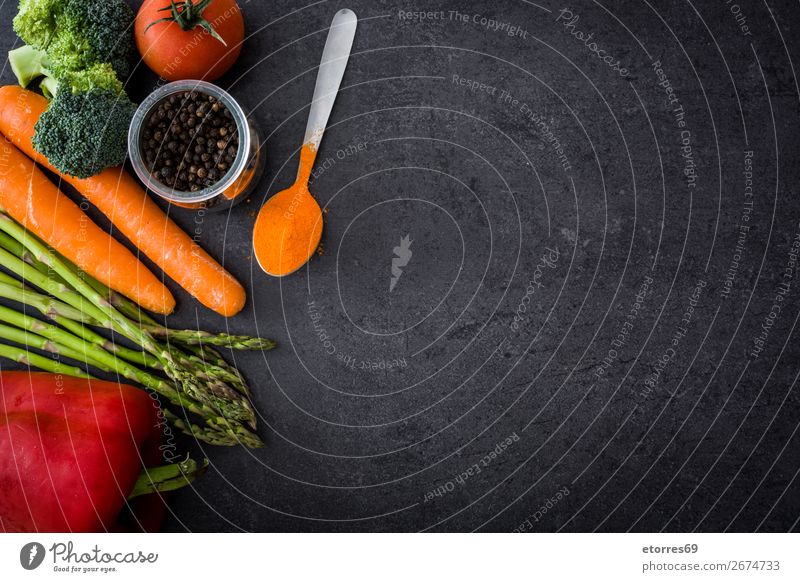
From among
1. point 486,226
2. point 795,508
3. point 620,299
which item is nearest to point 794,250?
point 620,299

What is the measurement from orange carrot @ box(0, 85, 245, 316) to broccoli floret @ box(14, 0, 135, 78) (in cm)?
16

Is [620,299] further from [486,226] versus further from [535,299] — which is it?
[486,226]

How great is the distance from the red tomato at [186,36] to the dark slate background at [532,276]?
12 centimetres

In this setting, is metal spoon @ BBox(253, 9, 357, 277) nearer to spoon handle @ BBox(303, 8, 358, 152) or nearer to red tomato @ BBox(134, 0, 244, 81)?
spoon handle @ BBox(303, 8, 358, 152)

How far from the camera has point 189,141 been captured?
4.44 feet

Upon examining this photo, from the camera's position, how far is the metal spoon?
1448mm

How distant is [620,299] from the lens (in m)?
1.47

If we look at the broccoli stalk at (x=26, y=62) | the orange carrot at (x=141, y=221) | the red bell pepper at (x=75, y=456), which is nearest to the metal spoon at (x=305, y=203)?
the orange carrot at (x=141, y=221)

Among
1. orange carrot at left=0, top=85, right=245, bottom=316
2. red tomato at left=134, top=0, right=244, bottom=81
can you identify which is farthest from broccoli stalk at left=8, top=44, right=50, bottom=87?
red tomato at left=134, top=0, right=244, bottom=81

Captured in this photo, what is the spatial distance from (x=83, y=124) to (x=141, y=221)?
0.79ft

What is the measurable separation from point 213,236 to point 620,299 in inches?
37.2

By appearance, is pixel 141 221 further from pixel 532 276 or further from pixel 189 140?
pixel 532 276
